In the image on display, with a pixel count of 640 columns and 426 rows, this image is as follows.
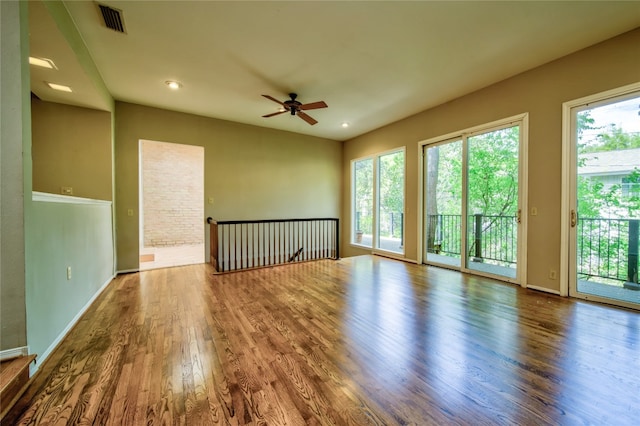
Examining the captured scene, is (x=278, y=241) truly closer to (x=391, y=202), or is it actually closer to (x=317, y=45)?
(x=391, y=202)

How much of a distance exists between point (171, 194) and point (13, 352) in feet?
21.0

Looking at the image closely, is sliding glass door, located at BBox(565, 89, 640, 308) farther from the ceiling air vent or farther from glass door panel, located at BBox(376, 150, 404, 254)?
the ceiling air vent

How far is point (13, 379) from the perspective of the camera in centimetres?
143

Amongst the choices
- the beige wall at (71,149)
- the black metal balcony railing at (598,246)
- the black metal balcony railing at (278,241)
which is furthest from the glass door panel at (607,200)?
the beige wall at (71,149)

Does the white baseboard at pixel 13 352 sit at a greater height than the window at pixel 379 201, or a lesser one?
lesser

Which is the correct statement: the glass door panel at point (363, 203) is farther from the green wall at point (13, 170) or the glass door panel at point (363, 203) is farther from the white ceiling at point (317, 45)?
the green wall at point (13, 170)

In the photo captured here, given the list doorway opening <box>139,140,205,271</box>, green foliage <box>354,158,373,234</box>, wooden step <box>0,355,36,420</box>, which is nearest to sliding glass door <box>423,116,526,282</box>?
green foliage <box>354,158,373,234</box>

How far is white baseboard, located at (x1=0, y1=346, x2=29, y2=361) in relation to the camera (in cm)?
156

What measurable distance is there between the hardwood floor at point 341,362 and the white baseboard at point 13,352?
19 cm

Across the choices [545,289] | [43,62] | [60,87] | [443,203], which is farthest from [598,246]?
[60,87]

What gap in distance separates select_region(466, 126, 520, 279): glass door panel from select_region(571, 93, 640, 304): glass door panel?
655 mm

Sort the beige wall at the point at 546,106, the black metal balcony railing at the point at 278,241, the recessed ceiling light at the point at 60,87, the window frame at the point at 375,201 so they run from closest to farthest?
the beige wall at the point at 546,106, the recessed ceiling light at the point at 60,87, the window frame at the point at 375,201, the black metal balcony railing at the point at 278,241

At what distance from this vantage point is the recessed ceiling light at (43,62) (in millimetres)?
2582

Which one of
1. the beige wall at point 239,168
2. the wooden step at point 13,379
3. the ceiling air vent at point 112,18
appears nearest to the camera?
the wooden step at point 13,379
